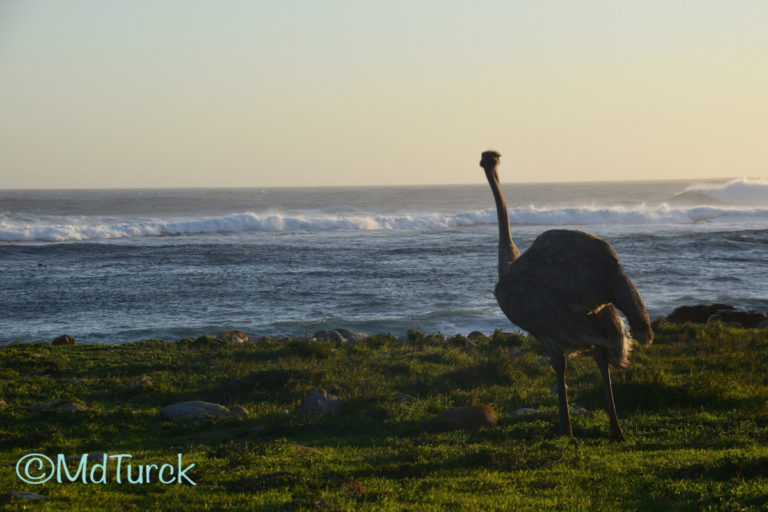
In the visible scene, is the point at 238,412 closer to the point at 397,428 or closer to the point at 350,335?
the point at 397,428

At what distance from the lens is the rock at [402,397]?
11669 mm

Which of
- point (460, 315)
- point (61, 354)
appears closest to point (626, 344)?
point (61, 354)

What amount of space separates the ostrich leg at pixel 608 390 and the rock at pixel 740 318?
1363 centimetres

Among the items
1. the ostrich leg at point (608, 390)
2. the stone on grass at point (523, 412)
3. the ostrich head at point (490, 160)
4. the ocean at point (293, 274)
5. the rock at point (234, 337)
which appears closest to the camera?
the ostrich leg at point (608, 390)

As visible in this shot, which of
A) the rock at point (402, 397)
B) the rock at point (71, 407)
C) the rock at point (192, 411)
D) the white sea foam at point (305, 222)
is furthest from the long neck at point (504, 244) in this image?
the white sea foam at point (305, 222)

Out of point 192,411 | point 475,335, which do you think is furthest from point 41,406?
point 475,335

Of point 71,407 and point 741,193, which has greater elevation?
point 741,193

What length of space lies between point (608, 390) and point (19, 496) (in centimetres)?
654

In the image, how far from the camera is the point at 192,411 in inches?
438

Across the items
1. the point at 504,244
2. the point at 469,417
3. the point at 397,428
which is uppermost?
the point at 504,244

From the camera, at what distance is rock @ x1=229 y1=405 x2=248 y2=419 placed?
36.0 feet

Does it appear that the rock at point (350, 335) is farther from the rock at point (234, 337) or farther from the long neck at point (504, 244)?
the long neck at point (504, 244)

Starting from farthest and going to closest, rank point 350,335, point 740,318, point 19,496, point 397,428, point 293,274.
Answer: point 293,274 → point 740,318 → point 350,335 → point 397,428 → point 19,496

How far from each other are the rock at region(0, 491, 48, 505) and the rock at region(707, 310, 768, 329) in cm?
1906
